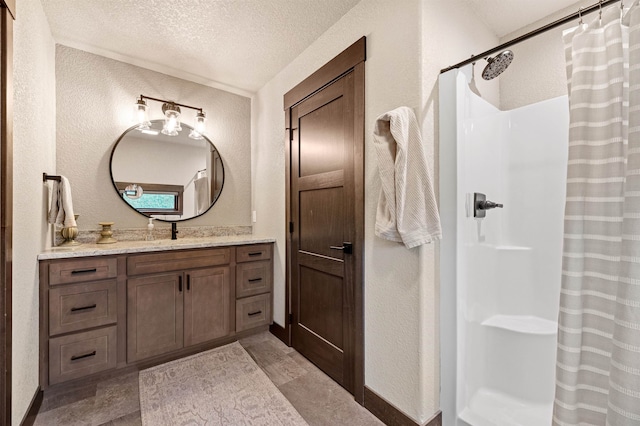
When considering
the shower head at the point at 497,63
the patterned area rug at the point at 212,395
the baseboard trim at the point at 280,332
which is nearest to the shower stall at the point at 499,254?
the shower head at the point at 497,63

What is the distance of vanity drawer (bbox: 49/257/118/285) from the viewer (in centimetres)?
172

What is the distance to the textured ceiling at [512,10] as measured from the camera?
1664 mm

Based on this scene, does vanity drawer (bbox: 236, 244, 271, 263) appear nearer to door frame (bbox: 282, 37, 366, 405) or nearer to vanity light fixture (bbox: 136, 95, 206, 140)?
door frame (bbox: 282, 37, 366, 405)

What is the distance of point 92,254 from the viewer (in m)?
1.82

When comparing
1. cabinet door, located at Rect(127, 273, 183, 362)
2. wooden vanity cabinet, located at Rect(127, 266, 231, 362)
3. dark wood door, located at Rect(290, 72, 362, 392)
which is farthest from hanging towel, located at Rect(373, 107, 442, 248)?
cabinet door, located at Rect(127, 273, 183, 362)

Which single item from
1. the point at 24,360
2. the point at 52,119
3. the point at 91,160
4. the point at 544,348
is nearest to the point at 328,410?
the point at 544,348

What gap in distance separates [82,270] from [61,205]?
494 mm

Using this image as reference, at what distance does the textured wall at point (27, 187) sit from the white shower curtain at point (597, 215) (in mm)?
2374

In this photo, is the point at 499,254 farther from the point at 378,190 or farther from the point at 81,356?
the point at 81,356

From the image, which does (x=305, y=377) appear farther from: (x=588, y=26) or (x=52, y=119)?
(x=52, y=119)

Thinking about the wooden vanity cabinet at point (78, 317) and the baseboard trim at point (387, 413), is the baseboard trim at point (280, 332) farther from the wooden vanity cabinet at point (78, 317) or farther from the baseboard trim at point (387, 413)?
the wooden vanity cabinet at point (78, 317)

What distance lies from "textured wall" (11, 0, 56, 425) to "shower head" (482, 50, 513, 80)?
2.33 meters

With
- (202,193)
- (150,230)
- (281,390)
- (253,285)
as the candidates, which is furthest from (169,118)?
(281,390)

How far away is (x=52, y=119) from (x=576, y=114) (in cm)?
316
